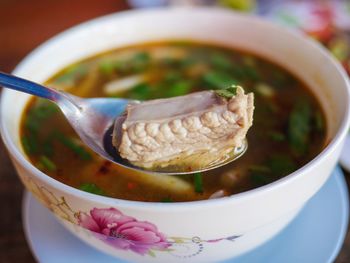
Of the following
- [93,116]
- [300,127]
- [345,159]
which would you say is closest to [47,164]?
[93,116]

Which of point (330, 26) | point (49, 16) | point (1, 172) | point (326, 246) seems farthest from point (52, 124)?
point (330, 26)

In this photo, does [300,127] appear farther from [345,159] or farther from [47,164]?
[47,164]

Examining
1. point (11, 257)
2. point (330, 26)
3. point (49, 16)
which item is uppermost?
point (49, 16)

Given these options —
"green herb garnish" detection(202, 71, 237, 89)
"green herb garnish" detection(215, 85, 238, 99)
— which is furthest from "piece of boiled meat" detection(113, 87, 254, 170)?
"green herb garnish" detection(202, 71, 237, 89)

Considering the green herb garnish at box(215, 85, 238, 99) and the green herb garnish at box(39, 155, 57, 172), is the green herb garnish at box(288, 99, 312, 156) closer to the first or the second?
the green herb garnish at box(215, 85, 238, 99)

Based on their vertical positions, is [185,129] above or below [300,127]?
above

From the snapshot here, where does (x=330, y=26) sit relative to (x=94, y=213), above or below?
below

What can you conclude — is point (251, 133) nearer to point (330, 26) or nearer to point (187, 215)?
point (187, 215)

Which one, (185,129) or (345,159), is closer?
(185,129)
